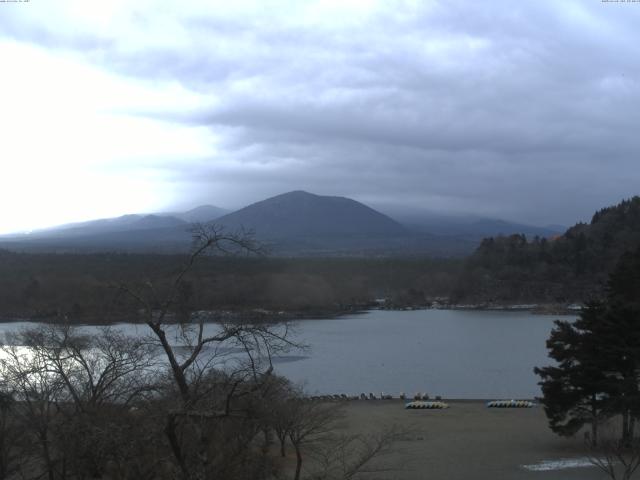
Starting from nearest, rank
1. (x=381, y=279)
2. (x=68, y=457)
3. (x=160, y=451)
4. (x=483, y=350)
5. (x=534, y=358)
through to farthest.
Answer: (x=160, y=451) → (x=68, y=457) → (x=534, y=358) → (x=483, y=350) → (x=381, y=279)

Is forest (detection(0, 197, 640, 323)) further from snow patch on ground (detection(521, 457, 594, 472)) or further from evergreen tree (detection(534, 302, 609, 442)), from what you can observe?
snow patch on ground (detection(521, 457, 594, 472))

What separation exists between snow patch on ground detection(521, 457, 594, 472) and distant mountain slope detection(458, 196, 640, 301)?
53.3 m

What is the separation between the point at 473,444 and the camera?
14.6 m

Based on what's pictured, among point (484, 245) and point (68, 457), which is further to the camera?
point (484, 245)

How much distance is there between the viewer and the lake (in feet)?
79.1

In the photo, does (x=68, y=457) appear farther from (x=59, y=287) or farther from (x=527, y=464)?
(x=59, y=287)

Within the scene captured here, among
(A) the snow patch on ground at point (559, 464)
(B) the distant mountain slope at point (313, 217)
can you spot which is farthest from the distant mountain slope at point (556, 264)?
(B) the distant mountain slope at point (313, 217)

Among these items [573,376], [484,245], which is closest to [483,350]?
[573,376]

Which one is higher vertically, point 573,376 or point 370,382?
point 573,376

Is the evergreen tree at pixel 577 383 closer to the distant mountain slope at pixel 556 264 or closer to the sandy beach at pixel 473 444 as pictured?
the sandy beach at pixel 473 444

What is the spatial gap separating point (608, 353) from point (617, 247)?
194ft

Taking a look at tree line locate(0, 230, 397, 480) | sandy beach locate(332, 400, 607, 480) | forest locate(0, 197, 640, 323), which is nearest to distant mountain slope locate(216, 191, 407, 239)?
forest locate(0, 197, 640, 323)

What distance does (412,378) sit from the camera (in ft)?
85.6

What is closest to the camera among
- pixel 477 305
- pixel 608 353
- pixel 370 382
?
pixel 608 353
